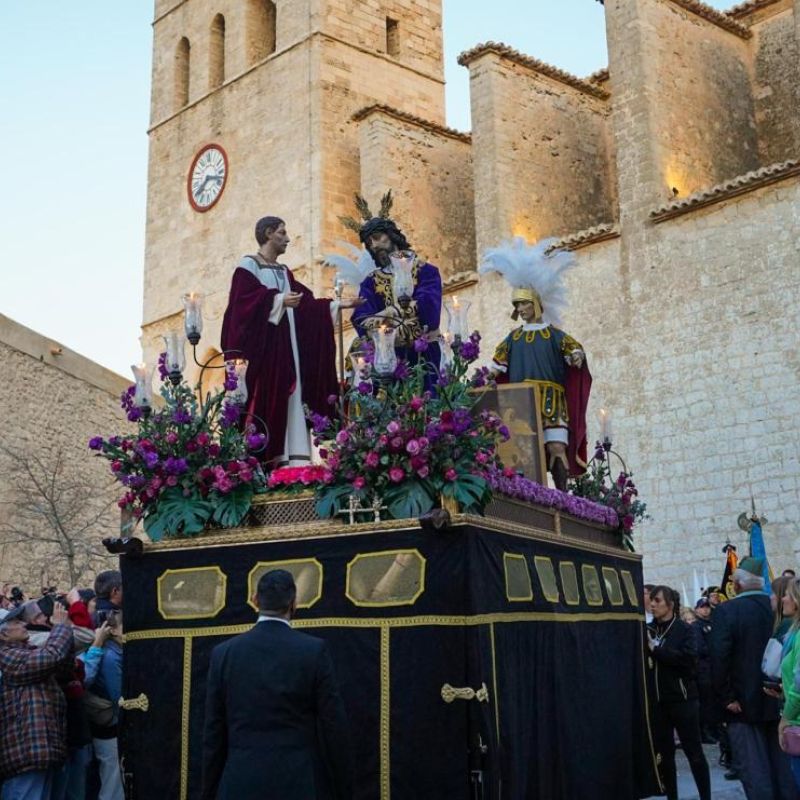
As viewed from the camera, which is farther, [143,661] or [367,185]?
[367,185]

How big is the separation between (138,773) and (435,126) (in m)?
19.0

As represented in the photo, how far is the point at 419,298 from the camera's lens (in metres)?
7.64

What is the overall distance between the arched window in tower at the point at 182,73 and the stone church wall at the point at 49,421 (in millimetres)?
12858

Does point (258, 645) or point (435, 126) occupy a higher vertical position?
point (435, 126)

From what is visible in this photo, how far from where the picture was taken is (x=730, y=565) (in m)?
14.5

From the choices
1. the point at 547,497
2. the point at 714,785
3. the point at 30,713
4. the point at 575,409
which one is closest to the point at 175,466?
the point at 30,713

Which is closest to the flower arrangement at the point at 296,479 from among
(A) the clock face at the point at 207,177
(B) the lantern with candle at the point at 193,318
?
(B) the lantern with candle at the point at 193,318

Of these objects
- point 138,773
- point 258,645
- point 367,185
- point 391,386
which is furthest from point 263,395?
point 367,185

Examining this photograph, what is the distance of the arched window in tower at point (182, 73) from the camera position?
98.8ft

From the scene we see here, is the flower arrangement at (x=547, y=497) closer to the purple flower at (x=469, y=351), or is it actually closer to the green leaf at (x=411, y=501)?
the green leaf at (x=411, y=501)

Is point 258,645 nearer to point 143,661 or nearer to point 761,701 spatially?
point 143,661

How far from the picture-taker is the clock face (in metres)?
27.8

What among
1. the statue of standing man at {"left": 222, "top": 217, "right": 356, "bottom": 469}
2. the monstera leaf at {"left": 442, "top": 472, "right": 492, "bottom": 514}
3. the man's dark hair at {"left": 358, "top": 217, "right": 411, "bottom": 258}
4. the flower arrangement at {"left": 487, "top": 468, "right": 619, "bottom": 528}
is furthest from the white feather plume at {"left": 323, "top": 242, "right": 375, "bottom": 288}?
the monstera leaf at {"left": 442, "top": 472, "right": 492, "bottom": 514}

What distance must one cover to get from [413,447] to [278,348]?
1.68 m
